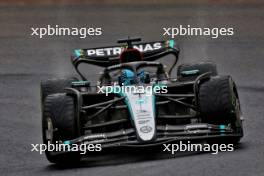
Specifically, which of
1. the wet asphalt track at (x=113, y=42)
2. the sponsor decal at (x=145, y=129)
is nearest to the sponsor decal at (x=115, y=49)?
the wet asphalt track at (x=113, y=42)

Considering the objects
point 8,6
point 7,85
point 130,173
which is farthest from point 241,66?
point 8,6

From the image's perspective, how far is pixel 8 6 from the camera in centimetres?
2806

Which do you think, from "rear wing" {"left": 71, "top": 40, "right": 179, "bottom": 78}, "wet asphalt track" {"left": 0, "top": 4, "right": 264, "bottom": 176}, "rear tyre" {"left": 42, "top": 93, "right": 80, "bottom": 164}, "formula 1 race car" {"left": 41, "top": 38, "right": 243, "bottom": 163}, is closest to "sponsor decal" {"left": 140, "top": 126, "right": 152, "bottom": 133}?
"formula 1 race car" {"left": 41, "top": 38, "right": 243, "bottom": 163}

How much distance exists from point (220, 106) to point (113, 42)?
35.1 feet

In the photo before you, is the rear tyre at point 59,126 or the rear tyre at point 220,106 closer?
the rear tyre at point 59,126

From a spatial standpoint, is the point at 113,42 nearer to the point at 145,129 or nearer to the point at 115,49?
the point at 115,49

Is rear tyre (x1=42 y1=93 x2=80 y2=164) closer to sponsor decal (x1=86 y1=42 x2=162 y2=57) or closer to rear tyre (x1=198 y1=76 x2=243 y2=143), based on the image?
rear tyre (x1=198 y1=76 x2=243 y2=143)

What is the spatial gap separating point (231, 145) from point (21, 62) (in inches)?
357

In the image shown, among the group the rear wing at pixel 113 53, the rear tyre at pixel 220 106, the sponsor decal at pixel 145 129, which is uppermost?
the rear wing at pixel 113 53

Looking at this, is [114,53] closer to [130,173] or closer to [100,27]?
[130,173]

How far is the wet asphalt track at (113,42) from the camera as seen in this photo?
10.5 m

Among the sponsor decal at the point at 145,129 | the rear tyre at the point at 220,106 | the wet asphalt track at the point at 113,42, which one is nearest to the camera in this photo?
the wet asphalt track at the point at 113,42

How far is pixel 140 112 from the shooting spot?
11.3 meters

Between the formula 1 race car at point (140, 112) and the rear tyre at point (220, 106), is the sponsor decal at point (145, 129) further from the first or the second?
the rear tyre at point (220, 106)
